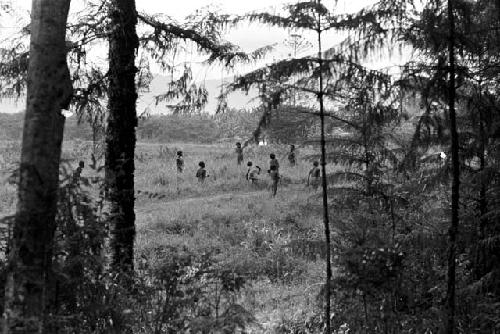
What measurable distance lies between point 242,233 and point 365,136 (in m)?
7.77

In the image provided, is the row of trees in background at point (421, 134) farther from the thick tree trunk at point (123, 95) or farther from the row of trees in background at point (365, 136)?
the thick tree trunk at point (123, 95)

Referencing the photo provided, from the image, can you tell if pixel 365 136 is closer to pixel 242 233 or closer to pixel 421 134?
pixel 421 134

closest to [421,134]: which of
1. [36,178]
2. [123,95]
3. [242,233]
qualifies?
[123,95]

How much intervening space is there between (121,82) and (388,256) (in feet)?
15.5

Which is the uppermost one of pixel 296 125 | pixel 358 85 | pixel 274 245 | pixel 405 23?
pixel 405 23

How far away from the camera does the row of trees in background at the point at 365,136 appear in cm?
334

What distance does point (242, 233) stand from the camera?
16.2 m

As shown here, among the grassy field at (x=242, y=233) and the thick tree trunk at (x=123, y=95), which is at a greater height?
the thick tree trunk at (x=123, y=95)

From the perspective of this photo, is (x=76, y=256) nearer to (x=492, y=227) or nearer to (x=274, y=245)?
(x=492, y=227)

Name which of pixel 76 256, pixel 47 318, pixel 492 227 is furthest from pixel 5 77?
pixel 492 227

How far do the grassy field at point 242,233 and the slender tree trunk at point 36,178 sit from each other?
1173mm

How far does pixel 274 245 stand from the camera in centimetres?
1478

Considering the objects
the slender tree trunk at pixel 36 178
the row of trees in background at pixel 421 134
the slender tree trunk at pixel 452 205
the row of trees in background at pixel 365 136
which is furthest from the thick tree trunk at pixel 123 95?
the slender tree trunk at pixel 36 178

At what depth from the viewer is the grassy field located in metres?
9.12
